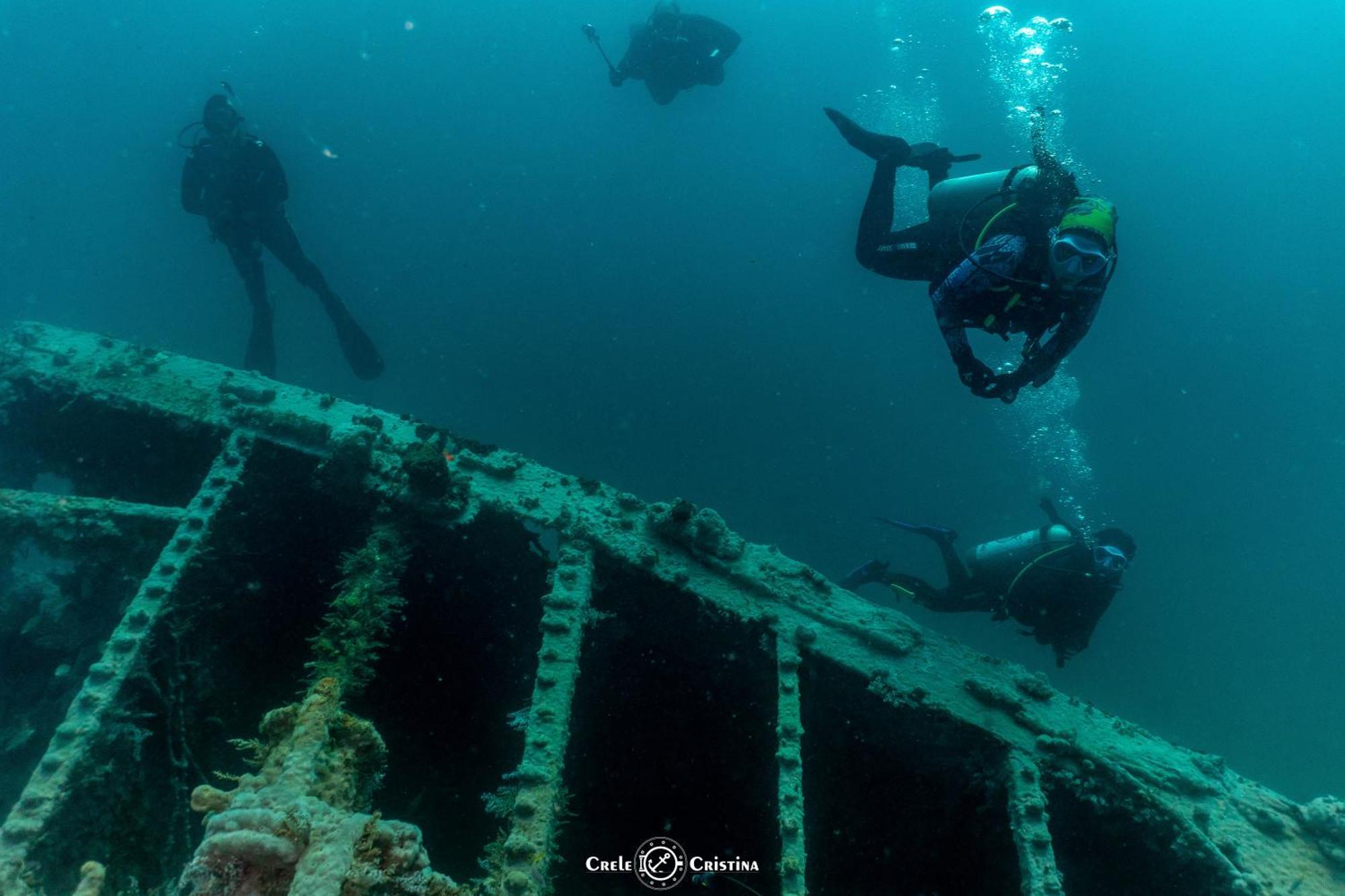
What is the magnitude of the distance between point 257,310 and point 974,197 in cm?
929

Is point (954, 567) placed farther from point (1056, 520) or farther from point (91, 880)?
point (91, 880)

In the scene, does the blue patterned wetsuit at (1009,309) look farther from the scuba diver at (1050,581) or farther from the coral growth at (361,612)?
the coral growth at (361,612)

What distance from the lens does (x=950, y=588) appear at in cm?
706

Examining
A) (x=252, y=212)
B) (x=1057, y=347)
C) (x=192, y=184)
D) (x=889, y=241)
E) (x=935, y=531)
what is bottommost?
(x=1057, y=347)

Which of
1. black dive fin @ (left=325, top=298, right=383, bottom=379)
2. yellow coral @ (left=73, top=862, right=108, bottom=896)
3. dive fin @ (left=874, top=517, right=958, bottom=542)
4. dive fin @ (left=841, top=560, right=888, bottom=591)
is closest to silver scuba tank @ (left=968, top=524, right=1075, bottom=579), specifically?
dive fin @ (left=874, top=517, right=958, bottom=542)

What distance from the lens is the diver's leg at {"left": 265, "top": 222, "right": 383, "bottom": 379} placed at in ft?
30.1

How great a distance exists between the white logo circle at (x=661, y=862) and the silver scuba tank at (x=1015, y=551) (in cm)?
429

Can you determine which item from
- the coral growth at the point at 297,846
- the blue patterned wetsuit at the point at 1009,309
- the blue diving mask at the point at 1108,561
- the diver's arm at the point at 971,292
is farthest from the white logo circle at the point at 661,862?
the blue diving mask at the point at 1108,561

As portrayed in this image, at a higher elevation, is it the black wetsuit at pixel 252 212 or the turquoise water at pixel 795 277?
the turquoise water at pixel 795 277

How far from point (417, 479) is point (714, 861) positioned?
266 cm

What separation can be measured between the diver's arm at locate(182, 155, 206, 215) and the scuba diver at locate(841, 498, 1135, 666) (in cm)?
994

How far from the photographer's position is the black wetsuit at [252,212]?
8102 mm

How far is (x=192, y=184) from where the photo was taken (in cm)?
801

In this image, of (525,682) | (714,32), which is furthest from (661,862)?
(714,32)
